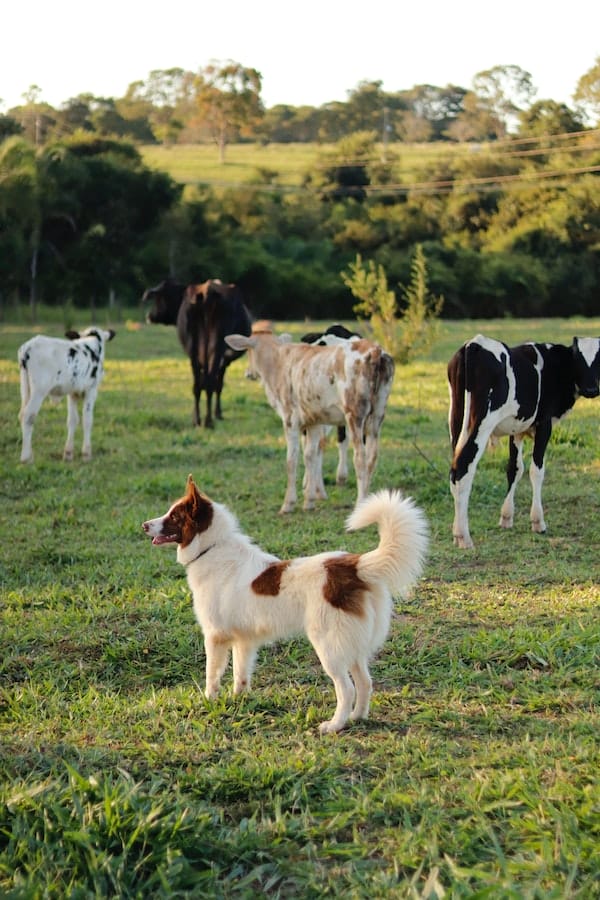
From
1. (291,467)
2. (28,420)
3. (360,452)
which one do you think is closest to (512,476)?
(360,452)

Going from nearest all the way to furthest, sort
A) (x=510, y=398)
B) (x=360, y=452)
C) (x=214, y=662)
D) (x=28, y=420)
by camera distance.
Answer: (x=214, y=662) → (x=510, y=398) → (x=360, y=452) → (x=28, y=420)

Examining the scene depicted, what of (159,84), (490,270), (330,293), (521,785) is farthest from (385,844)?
(159,84)

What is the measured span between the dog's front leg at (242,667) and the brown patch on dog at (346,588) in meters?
0.74

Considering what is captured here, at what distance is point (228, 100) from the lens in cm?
7162

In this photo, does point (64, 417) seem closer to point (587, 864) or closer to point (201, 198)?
point (587, 864)

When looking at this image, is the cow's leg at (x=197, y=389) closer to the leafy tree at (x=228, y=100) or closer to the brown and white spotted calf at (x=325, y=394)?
the brown and white spotted calf at (x=325, y=394)

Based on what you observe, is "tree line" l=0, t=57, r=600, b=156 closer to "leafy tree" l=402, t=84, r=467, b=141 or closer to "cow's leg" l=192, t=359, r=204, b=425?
"leafy tree" l=402, t=84, r=467, b=141

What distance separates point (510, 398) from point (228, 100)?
6649 centimetres

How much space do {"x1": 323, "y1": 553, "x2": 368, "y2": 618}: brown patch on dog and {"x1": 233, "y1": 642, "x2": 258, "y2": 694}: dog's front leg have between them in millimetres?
736

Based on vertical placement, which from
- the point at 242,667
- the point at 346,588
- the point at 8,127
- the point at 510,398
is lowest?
the point at 242,667

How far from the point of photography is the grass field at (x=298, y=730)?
385 centimetres

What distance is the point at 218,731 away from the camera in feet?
16.7

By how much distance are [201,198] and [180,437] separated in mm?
36252

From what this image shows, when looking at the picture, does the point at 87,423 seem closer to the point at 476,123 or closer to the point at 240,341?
the point at 240,341
